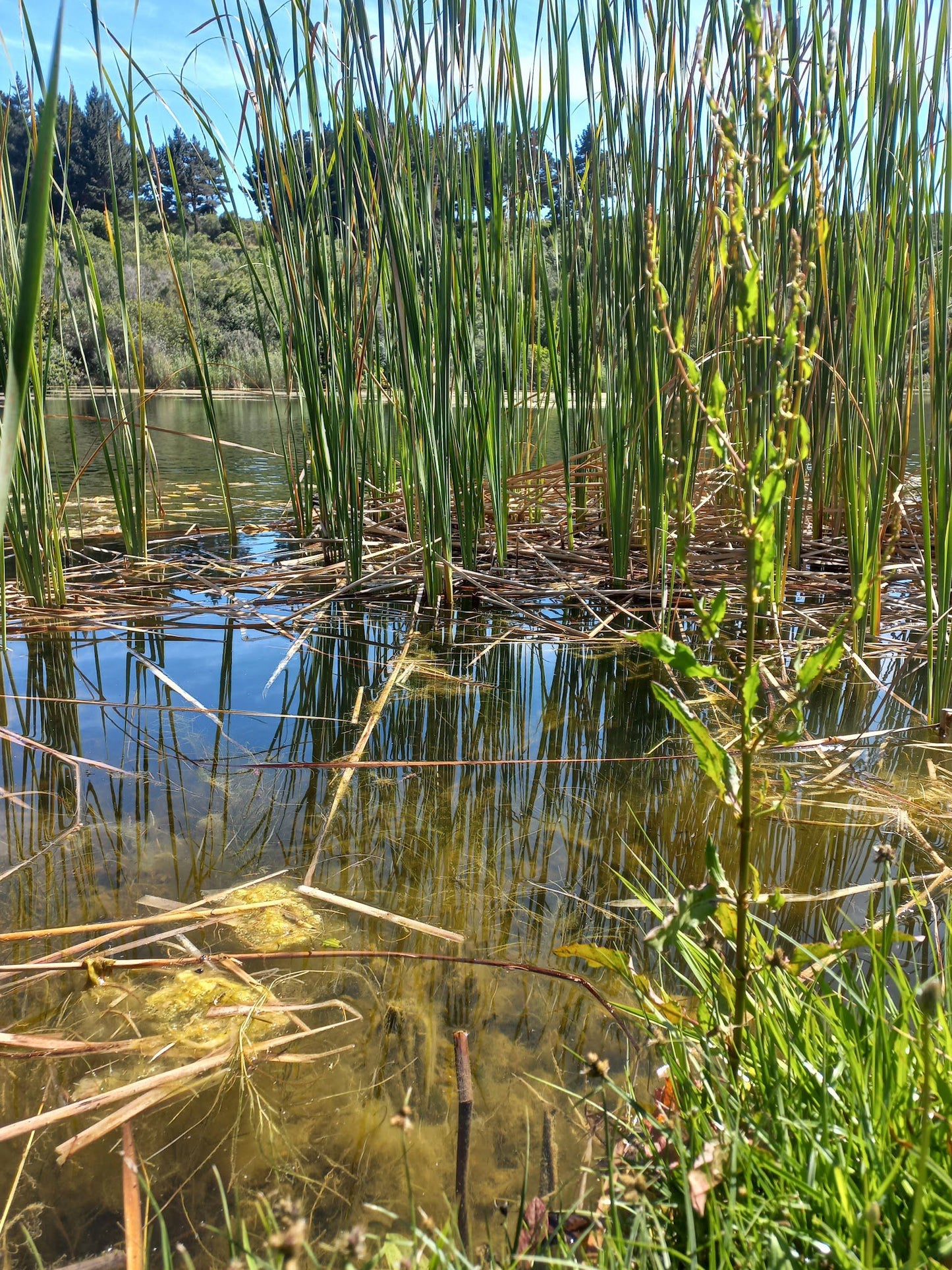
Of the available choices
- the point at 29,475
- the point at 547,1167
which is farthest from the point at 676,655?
the point at 29,475

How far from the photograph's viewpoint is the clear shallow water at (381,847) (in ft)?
2.21

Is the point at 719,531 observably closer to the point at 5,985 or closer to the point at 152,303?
the point at 5,985

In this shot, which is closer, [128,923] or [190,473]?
[128,923]

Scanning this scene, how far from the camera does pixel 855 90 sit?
1.76m

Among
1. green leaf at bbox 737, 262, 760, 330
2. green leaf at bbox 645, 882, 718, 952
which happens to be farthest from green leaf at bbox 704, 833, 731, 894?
green leaf at bbox 737, 262, 760, 330

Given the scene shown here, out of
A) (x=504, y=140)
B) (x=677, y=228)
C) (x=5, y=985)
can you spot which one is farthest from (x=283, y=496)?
(x=5, y=985)

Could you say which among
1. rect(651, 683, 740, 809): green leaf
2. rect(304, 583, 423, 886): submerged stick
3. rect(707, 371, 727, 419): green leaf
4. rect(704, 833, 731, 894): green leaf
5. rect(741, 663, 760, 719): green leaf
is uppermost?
rect(707, 371, 727, 419): green leaf

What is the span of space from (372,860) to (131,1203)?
1.64 feet

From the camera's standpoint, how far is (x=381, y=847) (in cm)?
111

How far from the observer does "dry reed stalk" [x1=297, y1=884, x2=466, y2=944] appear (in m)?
0.92

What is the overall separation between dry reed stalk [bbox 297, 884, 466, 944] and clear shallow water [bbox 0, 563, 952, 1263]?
0.01 meters

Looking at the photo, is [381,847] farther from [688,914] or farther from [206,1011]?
[688,914]

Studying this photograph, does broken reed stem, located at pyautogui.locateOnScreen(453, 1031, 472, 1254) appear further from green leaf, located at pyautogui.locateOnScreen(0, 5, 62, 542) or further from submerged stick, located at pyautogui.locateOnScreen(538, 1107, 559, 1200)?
green leaf, located at pyautogui.locateOnScreen(0, 5, 62, 542)

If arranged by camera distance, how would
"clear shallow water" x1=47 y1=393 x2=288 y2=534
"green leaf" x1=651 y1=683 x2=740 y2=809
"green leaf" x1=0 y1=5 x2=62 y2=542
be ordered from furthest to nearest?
"clear shallow water" x1=47 y1=393 x2=288 y2=534 → "green leaf" x1=651 y1=683 x2=740 y2=809 → "green leaf" x1=0 y1=5 x2=62 y2=542
